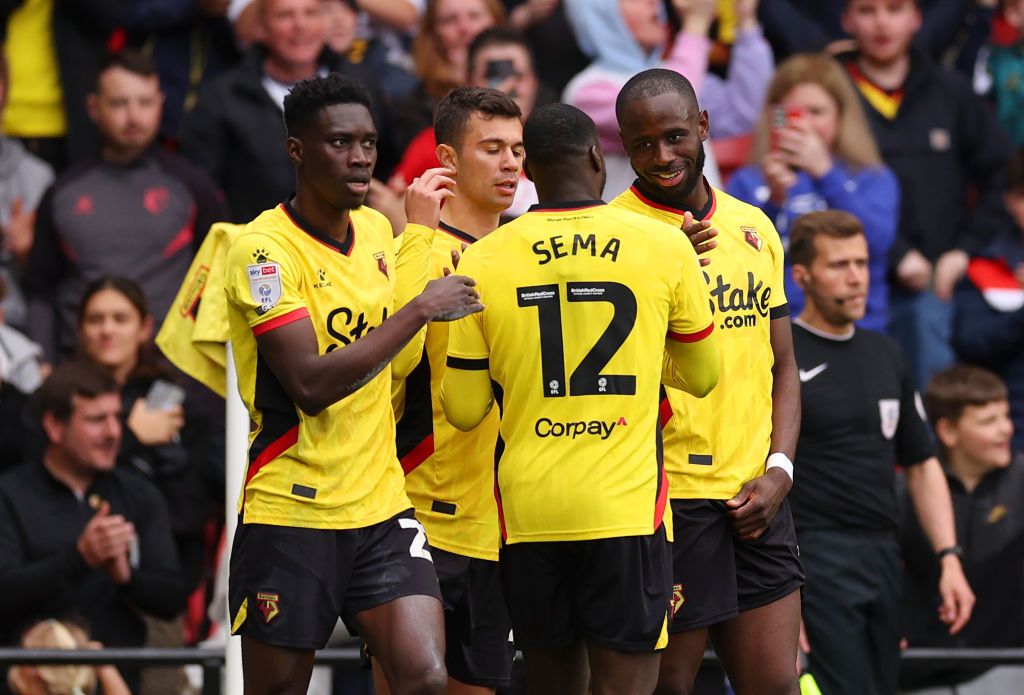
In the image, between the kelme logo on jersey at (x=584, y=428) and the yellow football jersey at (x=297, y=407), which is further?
the yellow football jersey at (x=297, y=407)

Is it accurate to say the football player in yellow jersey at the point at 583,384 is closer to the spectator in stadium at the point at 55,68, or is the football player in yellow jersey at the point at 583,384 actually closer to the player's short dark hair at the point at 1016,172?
the player's short dark hair at the point at 1016,172

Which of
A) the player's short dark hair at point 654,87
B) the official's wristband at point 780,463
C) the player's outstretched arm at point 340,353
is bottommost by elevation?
the official's wristband at point 780,463

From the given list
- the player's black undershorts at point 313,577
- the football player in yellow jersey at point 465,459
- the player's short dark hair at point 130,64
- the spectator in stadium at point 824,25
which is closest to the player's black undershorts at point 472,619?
the football player in yellow jersey at point 465,459

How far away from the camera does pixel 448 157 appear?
6.62 m

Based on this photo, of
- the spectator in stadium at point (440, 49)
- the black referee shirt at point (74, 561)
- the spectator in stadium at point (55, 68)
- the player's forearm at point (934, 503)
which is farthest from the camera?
the spectator in stadium at point (55, 68)

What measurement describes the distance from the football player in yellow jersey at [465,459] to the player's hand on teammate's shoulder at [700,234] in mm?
795

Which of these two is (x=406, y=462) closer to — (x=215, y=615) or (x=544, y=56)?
(x=215, y=615)

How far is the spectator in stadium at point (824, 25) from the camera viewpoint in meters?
11.5

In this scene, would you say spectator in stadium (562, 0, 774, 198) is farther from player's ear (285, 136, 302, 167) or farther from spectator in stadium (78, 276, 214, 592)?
player's ear (285, 136, 302, 167)

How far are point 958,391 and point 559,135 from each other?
393cm

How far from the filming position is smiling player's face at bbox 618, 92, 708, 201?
607cm

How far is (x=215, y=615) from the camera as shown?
8.39 m

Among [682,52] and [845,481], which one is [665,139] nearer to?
[845,481]

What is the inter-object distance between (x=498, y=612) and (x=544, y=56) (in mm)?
5687
